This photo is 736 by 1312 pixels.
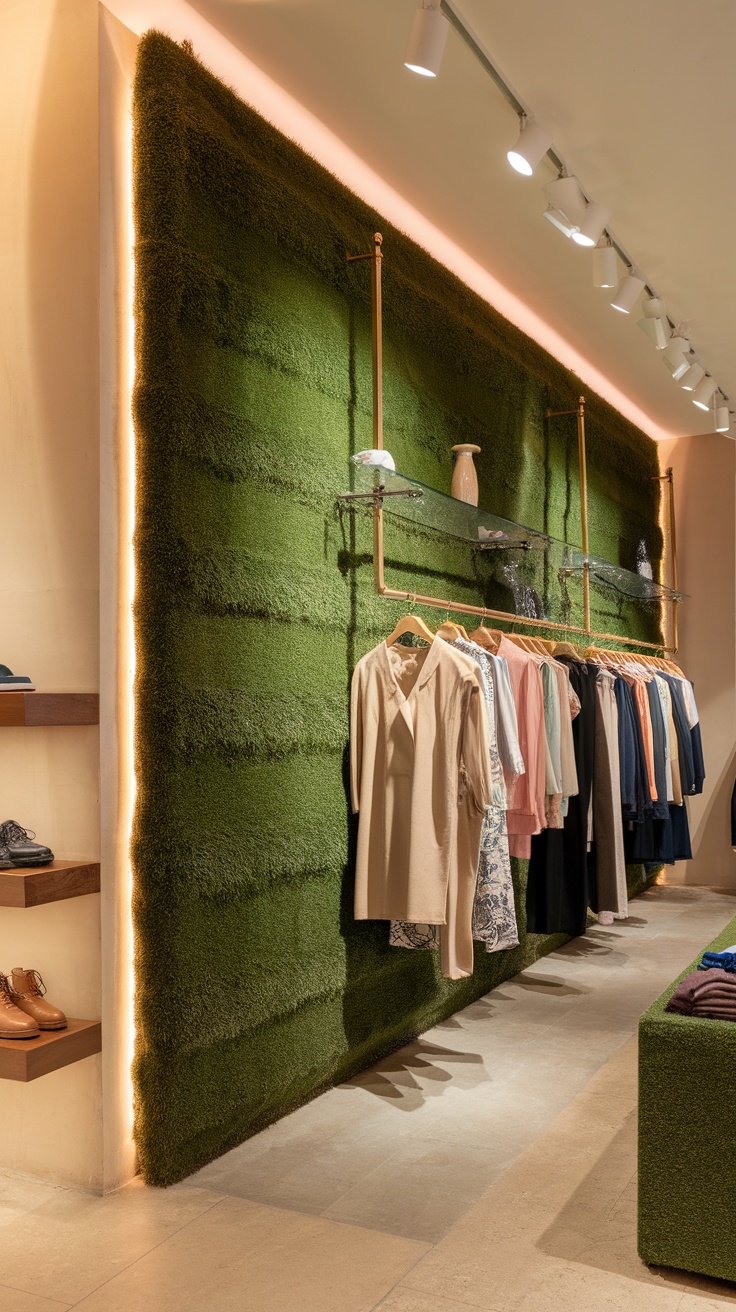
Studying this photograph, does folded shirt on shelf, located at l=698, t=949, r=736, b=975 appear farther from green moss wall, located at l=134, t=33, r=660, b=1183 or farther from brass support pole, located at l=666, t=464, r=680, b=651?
brass support pole, located at l=666, t=464, r=680, b=651

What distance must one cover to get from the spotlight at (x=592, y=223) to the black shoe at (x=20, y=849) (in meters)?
2.63

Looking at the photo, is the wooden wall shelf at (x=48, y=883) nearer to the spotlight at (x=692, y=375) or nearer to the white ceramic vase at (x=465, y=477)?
the white ceramic vase at (x=465, y=477)

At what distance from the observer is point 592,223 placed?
149 inches

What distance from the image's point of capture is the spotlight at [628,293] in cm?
441

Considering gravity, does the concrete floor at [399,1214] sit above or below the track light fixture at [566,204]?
below

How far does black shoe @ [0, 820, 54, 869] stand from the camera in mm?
2693

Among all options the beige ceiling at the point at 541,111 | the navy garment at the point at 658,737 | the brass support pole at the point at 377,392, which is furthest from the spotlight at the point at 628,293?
the navy garment at the point at 658,737

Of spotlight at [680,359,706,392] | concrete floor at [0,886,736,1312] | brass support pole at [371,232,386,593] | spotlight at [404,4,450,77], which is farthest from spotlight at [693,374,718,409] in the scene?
concrete floor at [0,886,736,1312]

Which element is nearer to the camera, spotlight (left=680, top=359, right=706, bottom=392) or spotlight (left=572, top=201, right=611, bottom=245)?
spotlight (left=572, top=201, right=611, bottom=245)

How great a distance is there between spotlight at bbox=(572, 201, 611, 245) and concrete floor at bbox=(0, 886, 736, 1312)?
2.81m

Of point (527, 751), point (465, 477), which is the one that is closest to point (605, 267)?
point (465, 477)

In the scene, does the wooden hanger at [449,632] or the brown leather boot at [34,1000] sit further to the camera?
the wooden hanger at [449,632]

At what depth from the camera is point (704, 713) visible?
7.68 m

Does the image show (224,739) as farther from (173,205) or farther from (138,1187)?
(173,205)
